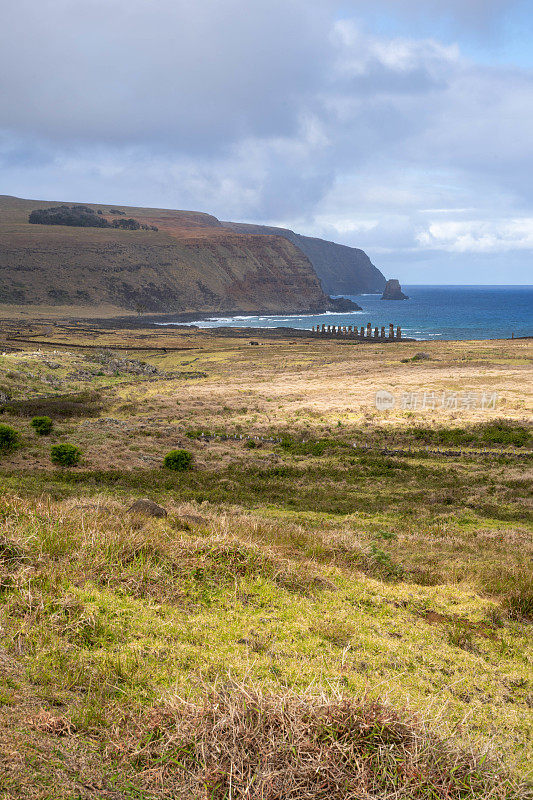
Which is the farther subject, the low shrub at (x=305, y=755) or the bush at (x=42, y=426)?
the bush at (x=42, y=426)

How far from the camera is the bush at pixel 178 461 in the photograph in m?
22.4

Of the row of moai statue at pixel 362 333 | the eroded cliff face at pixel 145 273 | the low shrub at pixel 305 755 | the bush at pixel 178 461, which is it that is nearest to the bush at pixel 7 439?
the bush at pixel 178 461

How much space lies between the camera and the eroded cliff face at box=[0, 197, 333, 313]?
475 feet

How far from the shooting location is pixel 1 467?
20.8m

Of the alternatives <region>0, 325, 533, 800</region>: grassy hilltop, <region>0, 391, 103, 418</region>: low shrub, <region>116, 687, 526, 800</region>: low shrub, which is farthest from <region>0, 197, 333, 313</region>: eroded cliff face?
<region>116, 687, 526, 800</region>: low shrub

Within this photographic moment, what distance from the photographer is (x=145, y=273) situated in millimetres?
164000

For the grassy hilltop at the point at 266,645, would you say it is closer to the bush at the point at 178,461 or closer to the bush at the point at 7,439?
the bush at the point at 178,461

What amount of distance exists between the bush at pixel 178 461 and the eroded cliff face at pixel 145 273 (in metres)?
127

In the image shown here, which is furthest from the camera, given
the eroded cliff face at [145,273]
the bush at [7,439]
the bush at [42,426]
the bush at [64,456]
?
the eroded cliff face at [145,273]

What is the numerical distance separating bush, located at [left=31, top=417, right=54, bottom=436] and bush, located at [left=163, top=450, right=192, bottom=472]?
8543mm

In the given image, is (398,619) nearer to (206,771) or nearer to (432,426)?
(206,771)

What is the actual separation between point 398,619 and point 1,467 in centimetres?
1827

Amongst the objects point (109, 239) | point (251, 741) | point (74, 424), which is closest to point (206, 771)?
point (251, 741)

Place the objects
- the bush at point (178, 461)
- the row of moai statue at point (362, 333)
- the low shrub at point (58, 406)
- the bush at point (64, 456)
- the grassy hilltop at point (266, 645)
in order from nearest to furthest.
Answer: the grassy hilltop at point (266, 645)
the bush at point (64, 456)
the bush at point (178, 461)
the low shrub at point (58, 406)
the row of moai statue at point (362, 333)
